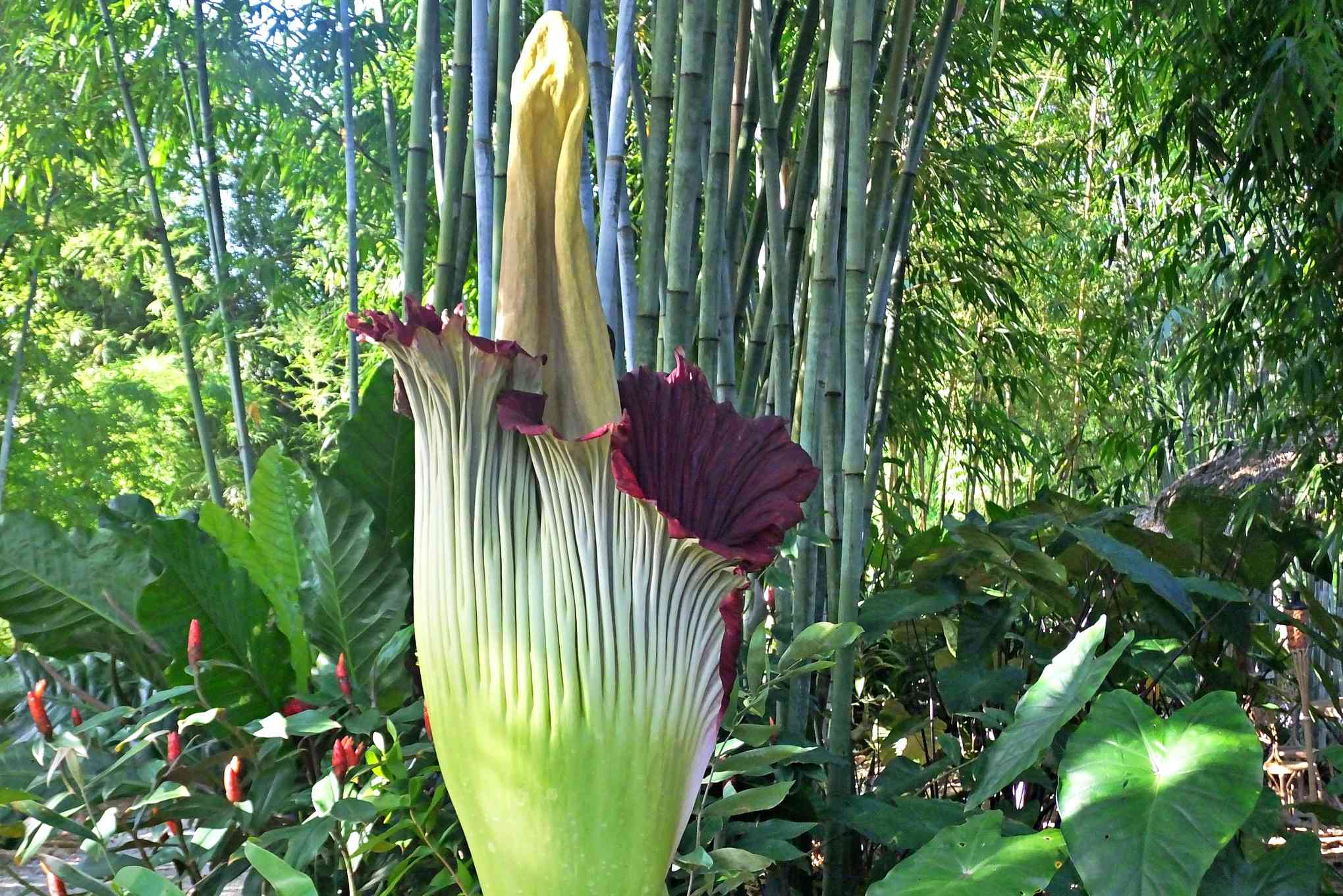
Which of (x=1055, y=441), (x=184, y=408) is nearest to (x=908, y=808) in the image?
(x=1055, y=441)

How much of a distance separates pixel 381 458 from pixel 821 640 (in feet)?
1.29

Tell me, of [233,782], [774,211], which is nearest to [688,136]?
[774,211]

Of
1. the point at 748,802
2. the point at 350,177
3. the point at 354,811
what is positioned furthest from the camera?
the point at 350,177

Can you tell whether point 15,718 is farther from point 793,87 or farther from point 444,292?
point 793,87

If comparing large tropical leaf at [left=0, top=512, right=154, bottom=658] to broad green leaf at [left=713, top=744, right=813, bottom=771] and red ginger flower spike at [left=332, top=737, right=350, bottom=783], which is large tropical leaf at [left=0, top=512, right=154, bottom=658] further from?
broad green leaf at [left=713, top=744, right=813, bottom=771]

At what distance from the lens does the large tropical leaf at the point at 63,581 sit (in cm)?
91

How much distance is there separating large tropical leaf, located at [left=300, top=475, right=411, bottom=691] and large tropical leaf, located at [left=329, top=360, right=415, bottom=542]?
0.14 ft

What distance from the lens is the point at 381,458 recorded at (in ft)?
3.15

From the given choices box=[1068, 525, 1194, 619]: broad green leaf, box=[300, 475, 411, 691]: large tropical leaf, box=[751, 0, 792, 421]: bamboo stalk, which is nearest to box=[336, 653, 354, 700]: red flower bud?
box=[300, 475, 411, 691]: large tropical leaf

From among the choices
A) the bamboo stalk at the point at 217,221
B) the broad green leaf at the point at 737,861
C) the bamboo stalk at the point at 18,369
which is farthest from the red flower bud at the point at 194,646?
the bamboo stalk at the point at 18,369

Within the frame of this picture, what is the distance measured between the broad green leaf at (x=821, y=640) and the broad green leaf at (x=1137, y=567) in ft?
1.36

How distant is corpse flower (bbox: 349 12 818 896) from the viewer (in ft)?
1.85

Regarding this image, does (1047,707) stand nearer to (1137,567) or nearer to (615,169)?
(1137,567)

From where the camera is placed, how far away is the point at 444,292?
1.00 metres
